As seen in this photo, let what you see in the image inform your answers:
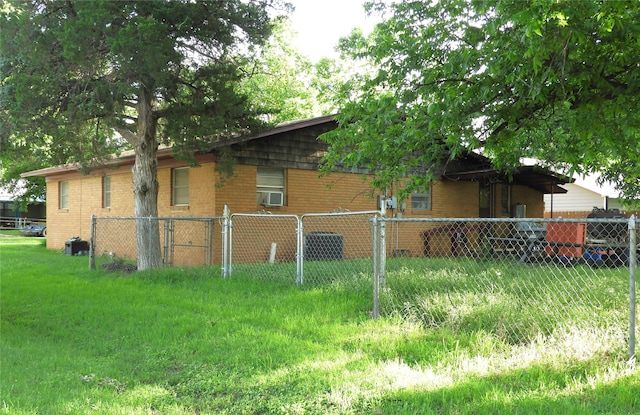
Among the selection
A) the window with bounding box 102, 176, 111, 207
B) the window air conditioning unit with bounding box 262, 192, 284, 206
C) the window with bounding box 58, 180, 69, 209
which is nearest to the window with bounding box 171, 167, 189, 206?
the window air conditioning unit with bounding box 262, 192, 284, 206

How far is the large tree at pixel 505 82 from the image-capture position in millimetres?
6789

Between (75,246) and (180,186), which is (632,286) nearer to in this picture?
(180,186)

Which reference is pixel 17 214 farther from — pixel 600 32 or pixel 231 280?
pixel 600 32

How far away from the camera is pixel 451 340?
592 centimetres

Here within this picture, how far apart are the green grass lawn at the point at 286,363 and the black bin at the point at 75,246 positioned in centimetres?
1139

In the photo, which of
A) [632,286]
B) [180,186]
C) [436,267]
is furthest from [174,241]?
[632,286]

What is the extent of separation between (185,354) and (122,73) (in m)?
7.25

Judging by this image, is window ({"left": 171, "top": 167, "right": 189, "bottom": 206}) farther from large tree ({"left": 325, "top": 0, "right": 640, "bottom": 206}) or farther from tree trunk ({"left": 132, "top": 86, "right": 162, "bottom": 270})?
large tree ({"left": 325, "top": 0, "right": 640, "bottom": 206})

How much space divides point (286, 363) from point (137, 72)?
7812 mm

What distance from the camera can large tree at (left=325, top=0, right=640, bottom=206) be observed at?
6.79m

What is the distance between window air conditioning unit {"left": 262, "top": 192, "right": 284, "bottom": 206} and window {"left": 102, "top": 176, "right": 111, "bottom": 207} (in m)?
7.06

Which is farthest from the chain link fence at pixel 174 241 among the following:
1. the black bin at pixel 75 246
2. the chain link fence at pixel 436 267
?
the black bin at pixel 75 246

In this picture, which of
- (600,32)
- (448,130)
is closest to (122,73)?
(448,130)

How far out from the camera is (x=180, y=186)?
16.5 metres
